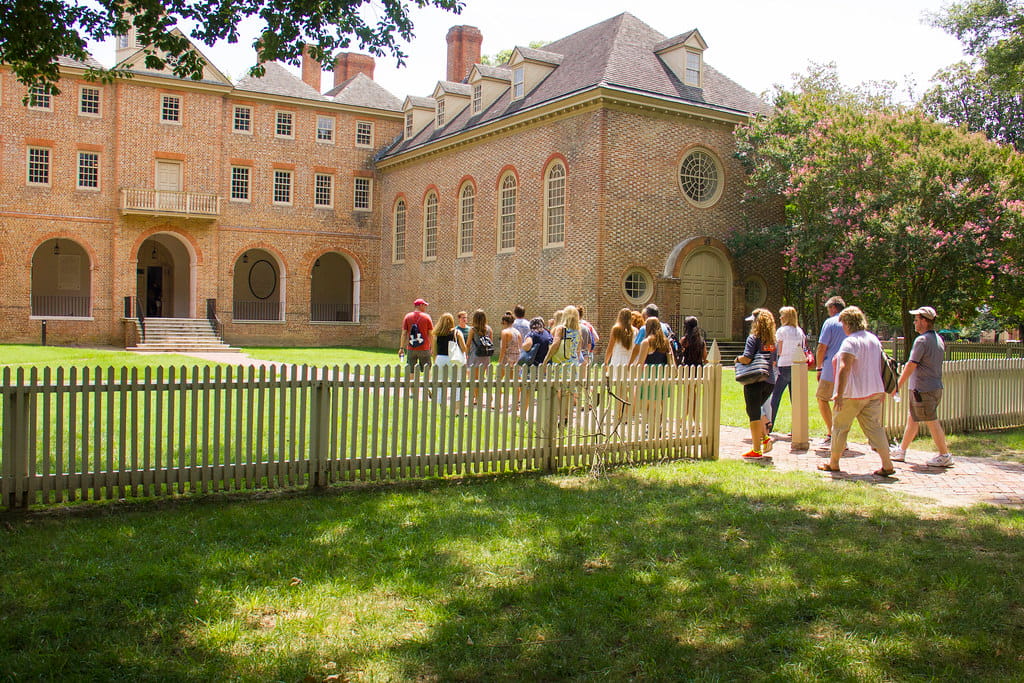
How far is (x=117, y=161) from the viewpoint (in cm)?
3284

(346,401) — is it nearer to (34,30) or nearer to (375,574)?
(375,574)

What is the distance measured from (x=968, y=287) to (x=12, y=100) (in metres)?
32.3

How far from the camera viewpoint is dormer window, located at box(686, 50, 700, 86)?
86.9 feet

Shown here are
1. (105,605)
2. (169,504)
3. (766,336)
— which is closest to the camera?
(105,605)

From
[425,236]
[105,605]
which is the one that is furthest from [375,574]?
[425,236]

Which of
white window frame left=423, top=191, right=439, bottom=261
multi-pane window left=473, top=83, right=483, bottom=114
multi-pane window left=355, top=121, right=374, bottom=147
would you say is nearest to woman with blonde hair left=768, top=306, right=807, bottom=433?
multi-pane window left=473, top=83, right=483, bottom=114

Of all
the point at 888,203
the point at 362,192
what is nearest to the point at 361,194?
the point at 362,192

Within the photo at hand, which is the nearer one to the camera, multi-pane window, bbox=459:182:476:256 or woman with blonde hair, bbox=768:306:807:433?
woman with blonde hair, bbox=768:306:807:433

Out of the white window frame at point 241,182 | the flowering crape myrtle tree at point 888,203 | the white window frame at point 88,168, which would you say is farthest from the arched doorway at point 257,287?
the flowering crape myrtle tree at point 888,203

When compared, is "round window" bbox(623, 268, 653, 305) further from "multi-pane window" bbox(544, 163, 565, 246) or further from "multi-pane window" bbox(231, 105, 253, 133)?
"multi-pane window" bbox(231, 105, 253, 133)

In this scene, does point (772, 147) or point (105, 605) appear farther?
point (772, 147)

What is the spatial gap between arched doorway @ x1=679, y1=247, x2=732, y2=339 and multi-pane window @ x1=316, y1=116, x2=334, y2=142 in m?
17.8

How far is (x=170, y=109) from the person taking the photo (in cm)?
3375

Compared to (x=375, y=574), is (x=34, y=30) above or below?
above
